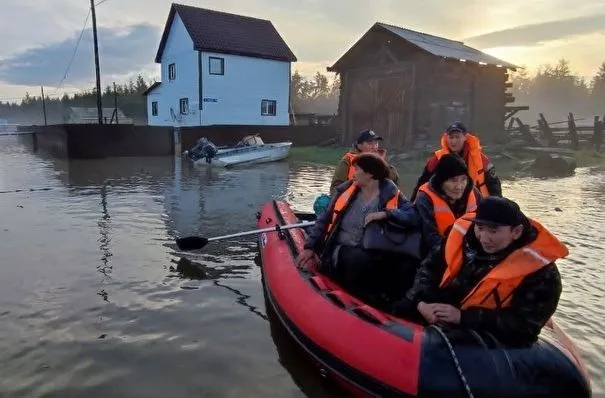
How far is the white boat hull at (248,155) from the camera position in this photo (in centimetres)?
1984

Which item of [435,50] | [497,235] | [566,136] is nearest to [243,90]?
[435,50]

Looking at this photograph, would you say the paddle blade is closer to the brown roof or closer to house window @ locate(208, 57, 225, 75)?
the brown roof

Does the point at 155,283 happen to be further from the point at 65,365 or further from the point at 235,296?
the point at 65,365

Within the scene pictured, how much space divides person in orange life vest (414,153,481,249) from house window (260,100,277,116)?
91.1 feet

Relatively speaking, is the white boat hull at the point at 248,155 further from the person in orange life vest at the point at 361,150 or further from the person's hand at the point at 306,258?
the person's hand at the point at 306,258

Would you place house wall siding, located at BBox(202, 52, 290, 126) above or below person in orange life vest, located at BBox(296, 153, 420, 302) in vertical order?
above

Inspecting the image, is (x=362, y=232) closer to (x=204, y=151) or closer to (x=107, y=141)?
(x=204, y=151)

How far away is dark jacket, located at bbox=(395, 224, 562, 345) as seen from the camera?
2.99m

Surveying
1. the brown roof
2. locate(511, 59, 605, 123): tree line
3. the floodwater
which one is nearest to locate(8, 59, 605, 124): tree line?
locate(511, 59, 605, 123): tree line

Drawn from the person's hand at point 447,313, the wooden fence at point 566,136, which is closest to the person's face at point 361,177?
the person's hand at point 447,313

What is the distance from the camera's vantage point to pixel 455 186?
4297mm

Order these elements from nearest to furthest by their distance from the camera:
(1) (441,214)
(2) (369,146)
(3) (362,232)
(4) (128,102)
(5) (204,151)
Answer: (1) (441,214) < (3) (362,232) < (2) (369,146) < (5) (204,151) < (4) (128,102)

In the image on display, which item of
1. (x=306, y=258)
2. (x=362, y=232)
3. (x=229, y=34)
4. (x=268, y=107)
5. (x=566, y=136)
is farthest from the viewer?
(x=268, y=107)

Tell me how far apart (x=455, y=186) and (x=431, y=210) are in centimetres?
29
